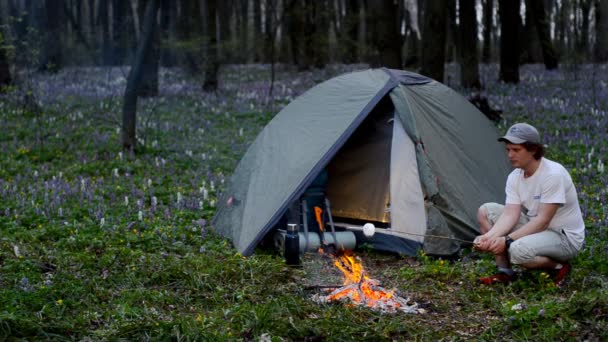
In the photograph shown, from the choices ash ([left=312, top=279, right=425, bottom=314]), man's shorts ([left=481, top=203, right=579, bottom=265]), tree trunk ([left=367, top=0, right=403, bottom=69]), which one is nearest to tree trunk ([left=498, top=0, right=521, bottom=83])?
tree trunk ([left=367, top=0, right=403, bottom=69])

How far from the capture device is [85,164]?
488 inches

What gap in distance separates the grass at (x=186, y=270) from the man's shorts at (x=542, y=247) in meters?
0.26

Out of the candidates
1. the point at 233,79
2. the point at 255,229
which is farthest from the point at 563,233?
the point at 233,79

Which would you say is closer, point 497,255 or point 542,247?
point 542,247

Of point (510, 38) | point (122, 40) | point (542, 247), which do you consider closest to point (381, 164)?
point (542, 247)

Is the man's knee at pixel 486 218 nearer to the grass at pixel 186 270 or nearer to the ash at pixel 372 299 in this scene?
the grass at pixel 186 270

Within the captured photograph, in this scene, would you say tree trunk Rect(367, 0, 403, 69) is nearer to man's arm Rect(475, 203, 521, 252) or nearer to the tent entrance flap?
the tent entrance flap

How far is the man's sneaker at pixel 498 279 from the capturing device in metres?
6.48

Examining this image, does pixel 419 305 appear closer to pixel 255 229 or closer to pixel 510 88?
pixel 255 229

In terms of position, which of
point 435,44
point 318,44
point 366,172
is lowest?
point 366,172

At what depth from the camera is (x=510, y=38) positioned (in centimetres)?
2088

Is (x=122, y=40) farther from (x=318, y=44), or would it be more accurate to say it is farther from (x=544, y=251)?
(x=544, y=251)

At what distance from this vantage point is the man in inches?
241

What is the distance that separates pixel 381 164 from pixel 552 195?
121 inches
